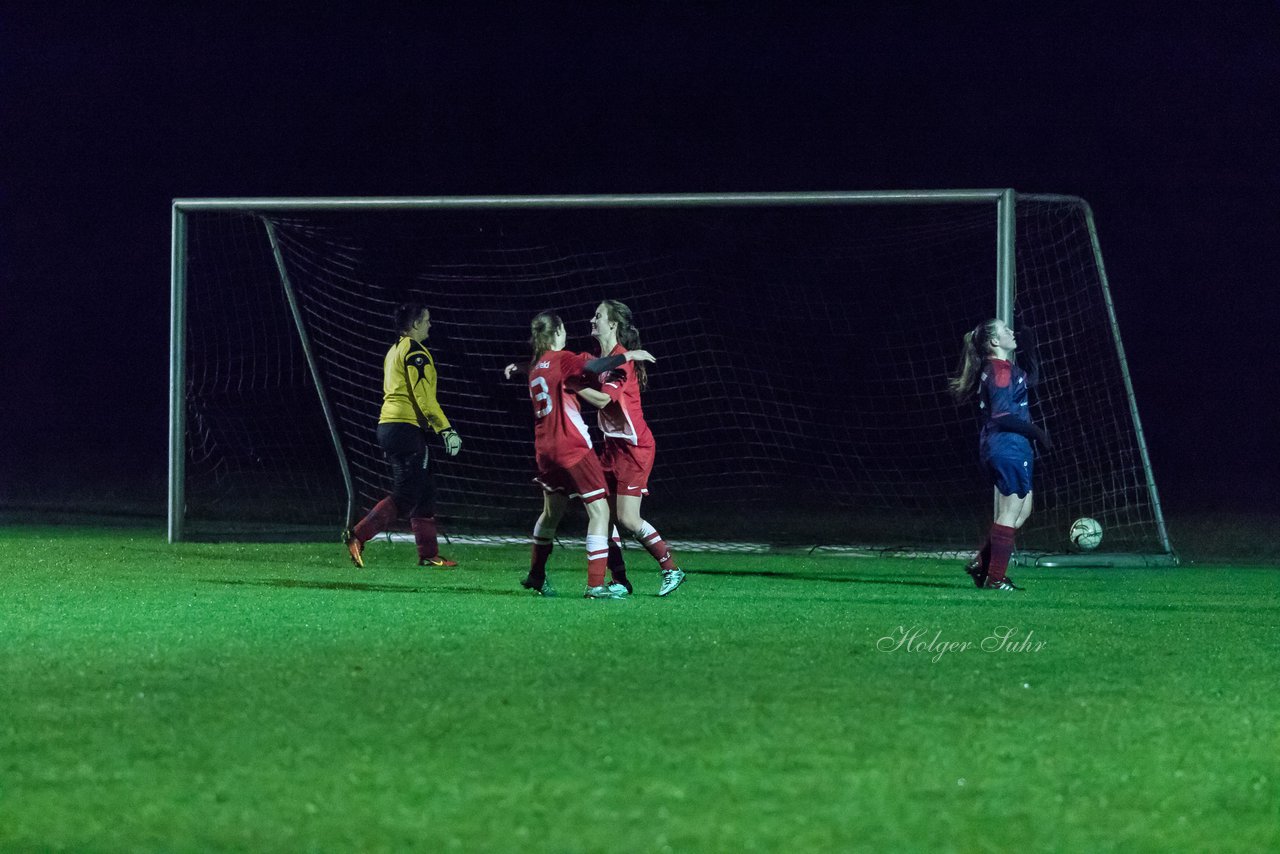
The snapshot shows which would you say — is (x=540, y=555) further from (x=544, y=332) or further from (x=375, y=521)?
(x=375, y=521)

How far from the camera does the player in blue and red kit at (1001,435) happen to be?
8680 mm

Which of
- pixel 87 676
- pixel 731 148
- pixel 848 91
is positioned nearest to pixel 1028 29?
pixel 848 91

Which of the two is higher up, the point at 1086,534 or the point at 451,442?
the point at 451,442

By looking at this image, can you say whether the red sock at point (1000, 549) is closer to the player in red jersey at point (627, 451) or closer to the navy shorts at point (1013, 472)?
the navy shorts at point (1013, 472)

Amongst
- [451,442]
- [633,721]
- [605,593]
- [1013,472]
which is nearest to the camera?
[633,721]

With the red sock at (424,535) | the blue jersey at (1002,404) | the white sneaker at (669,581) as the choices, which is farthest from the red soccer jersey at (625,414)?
the red sock at (424,535)

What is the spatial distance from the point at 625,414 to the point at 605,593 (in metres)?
0.93

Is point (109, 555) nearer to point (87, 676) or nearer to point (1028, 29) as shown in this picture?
point (87, 676)

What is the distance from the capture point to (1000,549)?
28.8ft

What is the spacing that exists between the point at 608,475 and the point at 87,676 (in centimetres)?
343

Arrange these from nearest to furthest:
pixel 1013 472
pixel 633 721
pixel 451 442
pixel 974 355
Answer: pixel 633 721 < pixel 1013 472 < pixel 974 355 < pixel 451 442

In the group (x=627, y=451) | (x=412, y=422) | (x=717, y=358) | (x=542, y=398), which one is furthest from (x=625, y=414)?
(x=717, y=358)

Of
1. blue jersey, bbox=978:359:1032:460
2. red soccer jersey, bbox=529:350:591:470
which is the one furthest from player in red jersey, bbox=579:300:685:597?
blue jersey, bbox=978:359:1032:460

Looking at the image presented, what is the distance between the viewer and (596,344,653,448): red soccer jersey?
26.9 ft
